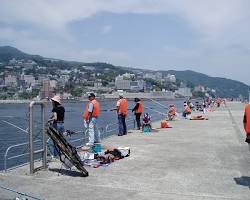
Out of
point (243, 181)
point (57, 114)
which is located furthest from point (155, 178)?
point (57, 114)

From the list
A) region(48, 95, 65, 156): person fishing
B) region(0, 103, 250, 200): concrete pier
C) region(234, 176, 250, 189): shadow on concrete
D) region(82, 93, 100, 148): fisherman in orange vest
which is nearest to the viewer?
region(0, 103, 250, 200): concrete pier

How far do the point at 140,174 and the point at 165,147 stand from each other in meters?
4.66

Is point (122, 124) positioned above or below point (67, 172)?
above

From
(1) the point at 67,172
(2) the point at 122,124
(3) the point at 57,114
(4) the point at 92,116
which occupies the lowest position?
(1) the point at 67,172

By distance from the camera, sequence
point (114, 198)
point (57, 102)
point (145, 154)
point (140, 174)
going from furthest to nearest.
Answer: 1. point (145, 154)
2. point (57, 102)
3. point (140, 174)
4. point (114, 198)

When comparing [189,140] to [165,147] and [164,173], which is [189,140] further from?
[164,173]

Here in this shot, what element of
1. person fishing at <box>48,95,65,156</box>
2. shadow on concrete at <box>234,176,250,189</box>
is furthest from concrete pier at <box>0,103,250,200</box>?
person fishing at <box>48,95,65,156</box>

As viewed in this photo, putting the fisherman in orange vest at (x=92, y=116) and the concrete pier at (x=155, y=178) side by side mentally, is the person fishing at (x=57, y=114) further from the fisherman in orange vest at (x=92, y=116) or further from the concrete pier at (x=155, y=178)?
the fisherman in orange vest at (x=92, y=116)

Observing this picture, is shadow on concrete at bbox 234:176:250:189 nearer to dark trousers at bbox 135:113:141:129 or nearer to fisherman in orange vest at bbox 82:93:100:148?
fisherman in orange vest at bbox 82:93:100:148

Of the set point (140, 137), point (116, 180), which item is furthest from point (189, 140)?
point (116, 180)

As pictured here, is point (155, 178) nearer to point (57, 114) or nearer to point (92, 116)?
point (57, 114)

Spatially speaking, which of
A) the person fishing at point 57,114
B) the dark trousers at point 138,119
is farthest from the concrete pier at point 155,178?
the dark trousers at point 138,119

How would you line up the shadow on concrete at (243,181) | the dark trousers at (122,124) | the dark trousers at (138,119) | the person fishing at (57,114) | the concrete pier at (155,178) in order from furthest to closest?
the dark trousers at (138,119), the dark trousers at (122,124), the person fishing at (57,114), the shadow on concrete at (243,181), the concrete pier at (155,178)

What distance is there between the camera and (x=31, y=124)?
379 inches
